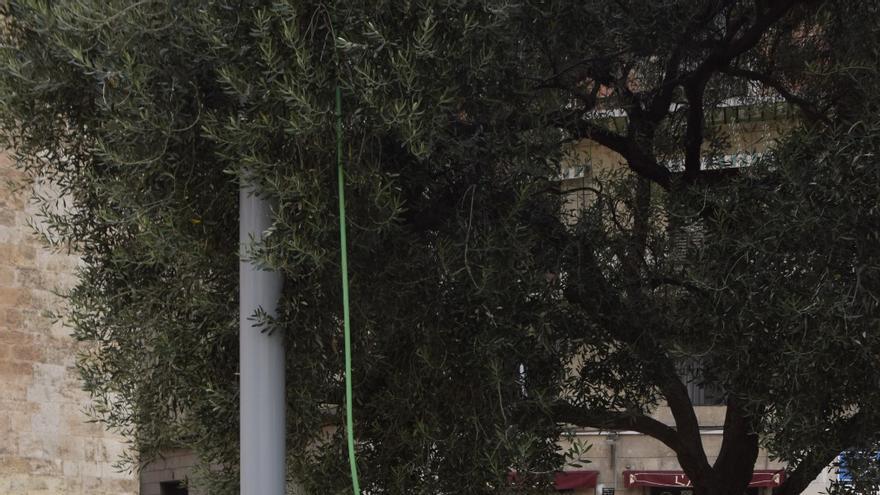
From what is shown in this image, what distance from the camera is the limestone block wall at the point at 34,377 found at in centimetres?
1452

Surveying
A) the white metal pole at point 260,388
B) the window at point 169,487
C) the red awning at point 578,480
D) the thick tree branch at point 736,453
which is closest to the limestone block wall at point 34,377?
the thick tree branch at point 736,453

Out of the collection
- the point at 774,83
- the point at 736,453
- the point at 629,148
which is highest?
the point at 774,83

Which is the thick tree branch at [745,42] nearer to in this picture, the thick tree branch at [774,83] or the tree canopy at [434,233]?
the tree canopy at [434,233]

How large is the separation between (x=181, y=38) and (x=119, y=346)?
261 centimetres

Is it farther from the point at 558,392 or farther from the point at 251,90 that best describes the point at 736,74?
the point at 251,90

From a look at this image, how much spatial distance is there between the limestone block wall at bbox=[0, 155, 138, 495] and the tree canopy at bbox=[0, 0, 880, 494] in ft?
20.1

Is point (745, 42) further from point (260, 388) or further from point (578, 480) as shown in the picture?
point (578, 480)

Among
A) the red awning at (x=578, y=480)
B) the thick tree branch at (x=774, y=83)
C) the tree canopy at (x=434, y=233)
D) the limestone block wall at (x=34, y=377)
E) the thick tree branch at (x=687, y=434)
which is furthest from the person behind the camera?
the red awning at (x=578, y=480)

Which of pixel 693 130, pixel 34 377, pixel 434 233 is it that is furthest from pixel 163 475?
pixel 434 233

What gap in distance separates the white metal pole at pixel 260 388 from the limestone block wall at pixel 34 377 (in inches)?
360

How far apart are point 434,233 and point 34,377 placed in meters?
8.81

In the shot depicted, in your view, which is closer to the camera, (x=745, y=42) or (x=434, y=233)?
(x=434, y=233)

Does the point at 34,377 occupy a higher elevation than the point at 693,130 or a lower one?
lower

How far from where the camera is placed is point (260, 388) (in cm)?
559
